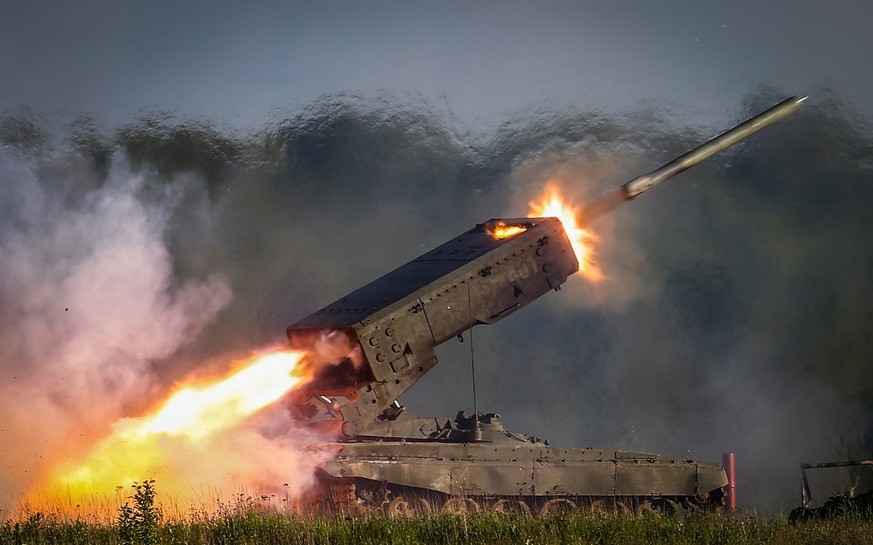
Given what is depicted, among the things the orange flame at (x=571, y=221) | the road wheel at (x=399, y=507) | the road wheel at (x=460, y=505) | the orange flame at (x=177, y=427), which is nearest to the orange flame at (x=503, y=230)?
the orange flame at (x=571, y=221)

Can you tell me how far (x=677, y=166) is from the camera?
20766mm

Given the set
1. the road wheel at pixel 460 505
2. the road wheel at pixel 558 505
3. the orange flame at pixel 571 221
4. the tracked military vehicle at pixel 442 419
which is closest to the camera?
the tracked military vehicle at pixel 442 419

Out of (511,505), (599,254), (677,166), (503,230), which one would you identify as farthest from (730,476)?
(599,254)

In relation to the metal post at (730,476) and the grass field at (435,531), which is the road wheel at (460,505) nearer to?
the grass field at (435,531)

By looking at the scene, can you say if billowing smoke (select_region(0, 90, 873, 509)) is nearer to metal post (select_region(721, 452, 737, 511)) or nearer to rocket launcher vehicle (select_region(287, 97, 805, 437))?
metal post (select_region(721, 452, 737, 511))

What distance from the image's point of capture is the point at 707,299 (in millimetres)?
27750

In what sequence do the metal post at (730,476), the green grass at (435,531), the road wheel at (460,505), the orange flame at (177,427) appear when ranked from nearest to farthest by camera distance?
the green grass at (435,531)
the orange flame at (177,427)
the road wheel at (460,505)
the metal post at (730,476)

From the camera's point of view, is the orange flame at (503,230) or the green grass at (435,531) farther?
the orange flame at (503,230)

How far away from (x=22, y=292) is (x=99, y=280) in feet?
4.04

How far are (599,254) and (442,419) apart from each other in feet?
29.4

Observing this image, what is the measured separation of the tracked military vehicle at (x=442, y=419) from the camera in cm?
1833

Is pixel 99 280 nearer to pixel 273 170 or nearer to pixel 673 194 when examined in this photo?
pixel 273 170

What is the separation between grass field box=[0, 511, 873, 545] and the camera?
1472 centimetres

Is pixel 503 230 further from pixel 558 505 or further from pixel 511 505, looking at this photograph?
pixel 558 505
